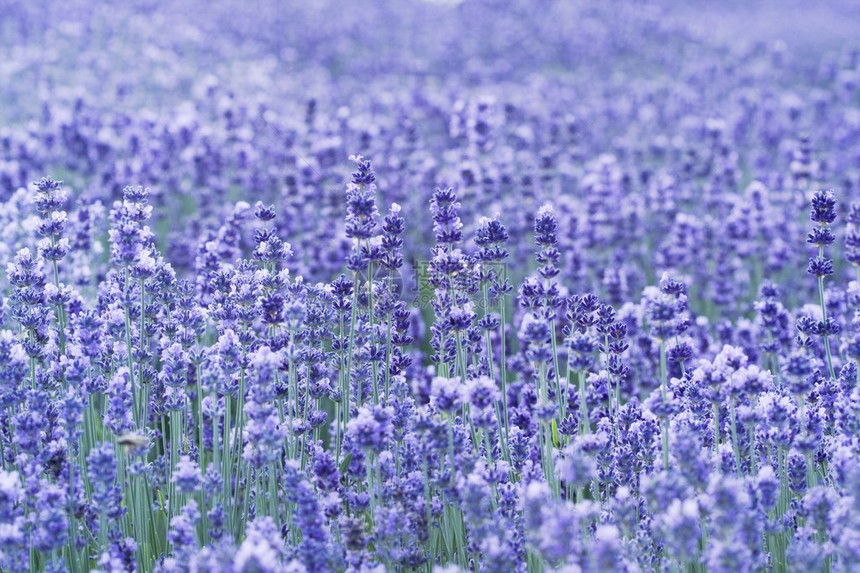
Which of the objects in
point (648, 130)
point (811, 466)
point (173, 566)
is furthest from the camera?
point (648, 130)

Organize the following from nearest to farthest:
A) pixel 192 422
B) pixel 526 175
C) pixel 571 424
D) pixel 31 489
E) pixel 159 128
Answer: pixel 31 489 < pixel 571 424 < pixel 192 422 < pixel 526 175 < pixel 159 128

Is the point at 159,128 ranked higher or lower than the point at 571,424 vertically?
higher

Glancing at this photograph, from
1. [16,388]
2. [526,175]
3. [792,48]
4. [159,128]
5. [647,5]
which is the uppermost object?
[647,5]

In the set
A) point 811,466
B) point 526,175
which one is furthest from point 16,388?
point 526,175

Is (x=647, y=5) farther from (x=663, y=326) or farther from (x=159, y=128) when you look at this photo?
(x=663, y=326)

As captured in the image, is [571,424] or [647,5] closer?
[571,424]

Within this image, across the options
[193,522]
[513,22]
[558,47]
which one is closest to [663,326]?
[193,522]

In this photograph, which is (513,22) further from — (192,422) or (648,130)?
(192,422)
